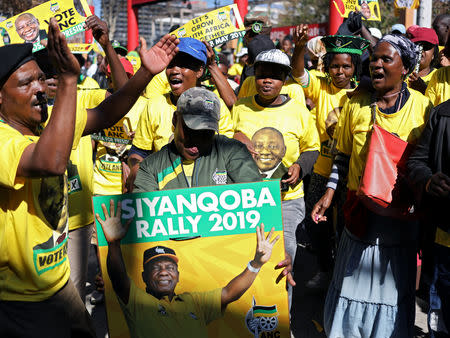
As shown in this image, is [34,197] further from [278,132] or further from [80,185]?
[278,132]

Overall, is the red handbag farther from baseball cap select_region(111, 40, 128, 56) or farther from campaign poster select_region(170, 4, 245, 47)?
baseball cap select_region(111, 40, 128, 56)

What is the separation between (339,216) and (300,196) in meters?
0.56

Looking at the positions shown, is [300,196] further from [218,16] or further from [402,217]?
[218,16]

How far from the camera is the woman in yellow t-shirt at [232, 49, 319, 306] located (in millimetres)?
4059

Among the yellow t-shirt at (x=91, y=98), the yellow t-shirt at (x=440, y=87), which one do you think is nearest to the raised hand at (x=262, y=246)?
the yellow t-shirt at (x=440, y=87)

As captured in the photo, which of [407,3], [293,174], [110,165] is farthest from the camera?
[407,3]

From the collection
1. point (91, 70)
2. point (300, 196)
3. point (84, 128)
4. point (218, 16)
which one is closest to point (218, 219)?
point (84, 128)

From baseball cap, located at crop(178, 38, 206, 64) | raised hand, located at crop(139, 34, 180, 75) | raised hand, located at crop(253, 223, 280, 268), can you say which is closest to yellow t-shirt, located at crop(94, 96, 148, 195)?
baseball cap, located at crop(178, 38, 206, 64)

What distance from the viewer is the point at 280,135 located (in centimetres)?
406

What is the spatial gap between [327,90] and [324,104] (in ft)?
0.48

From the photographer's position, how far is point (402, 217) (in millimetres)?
3428

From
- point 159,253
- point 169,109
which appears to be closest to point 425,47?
point 169,109

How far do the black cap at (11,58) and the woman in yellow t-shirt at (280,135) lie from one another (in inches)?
77.9

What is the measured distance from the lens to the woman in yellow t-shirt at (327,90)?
4.81 m
